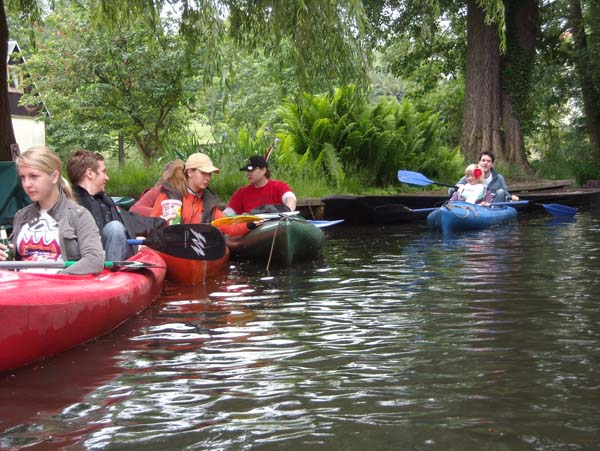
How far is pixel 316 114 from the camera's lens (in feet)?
53.3

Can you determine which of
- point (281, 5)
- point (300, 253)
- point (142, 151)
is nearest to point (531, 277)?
point (300, 253)

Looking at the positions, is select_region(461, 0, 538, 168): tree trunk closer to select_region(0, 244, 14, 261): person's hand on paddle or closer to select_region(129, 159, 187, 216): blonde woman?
select_region(129, 159, 187, 216): blonde woman

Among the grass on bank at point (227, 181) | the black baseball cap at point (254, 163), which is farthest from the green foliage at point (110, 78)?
the black baseball cap at point (254, 163)

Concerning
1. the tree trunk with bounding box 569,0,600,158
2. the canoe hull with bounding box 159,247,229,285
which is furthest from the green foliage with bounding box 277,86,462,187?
the tree trunk with bounding box 569,0,600,158

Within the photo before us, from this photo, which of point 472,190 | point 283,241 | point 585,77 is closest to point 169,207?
point 283,241

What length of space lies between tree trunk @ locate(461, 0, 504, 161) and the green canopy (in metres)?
13.7

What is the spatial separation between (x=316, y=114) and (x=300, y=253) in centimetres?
712

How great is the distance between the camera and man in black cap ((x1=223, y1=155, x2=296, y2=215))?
964 centimetres

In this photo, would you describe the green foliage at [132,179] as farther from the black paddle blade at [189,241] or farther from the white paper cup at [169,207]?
the black paddle blade at [189,241]

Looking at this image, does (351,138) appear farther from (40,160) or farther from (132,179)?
(40,160)

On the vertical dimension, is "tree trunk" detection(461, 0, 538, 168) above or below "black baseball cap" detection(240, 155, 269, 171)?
above

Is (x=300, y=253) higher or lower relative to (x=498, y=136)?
lower

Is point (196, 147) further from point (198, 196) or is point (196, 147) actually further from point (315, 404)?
point (315, 404)

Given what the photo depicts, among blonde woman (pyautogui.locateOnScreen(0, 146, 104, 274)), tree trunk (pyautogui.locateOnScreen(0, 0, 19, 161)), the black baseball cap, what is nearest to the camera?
blonde woman (pyautogui.locateOnScreen(0, 146, 104, 274))
